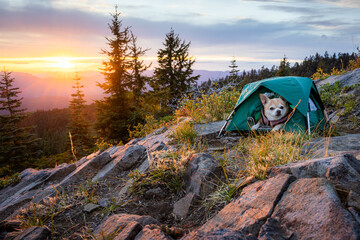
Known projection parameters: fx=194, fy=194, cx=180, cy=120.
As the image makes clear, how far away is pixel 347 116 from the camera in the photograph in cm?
704

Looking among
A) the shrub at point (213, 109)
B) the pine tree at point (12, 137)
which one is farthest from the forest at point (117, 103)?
the shrub at point (213, 109)

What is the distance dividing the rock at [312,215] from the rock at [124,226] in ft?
3.83

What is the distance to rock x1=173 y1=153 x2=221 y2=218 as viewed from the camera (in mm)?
2545

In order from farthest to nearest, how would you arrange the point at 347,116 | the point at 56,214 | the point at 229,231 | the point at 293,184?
1. the point at 347,116
2. the point at 56,214
3. the point at 293,184
4. the point at 229,231

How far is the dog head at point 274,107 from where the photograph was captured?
16.4 feet

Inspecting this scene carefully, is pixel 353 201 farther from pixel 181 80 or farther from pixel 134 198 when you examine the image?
pixel 181 80

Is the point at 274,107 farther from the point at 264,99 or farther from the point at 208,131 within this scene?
the point at 208,131

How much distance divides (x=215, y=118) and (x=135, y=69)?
19108 millimetres

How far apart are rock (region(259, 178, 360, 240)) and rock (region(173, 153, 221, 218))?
3.51 ft

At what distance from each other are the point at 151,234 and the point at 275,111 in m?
4.40

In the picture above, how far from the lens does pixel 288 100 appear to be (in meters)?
4.85

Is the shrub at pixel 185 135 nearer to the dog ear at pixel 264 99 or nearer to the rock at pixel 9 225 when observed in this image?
the dog ear at pixel 264 99

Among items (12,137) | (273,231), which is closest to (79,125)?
(12,137)

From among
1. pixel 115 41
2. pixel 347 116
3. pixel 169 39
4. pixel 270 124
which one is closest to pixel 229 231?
pixel 270 124
